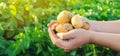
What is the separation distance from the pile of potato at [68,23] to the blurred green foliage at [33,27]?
34 centimetres

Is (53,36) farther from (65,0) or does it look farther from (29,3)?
(65,0)

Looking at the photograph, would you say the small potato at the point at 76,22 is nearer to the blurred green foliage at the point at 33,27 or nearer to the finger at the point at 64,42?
the finger at the point at 64,42

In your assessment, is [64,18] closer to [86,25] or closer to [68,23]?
[68,23]

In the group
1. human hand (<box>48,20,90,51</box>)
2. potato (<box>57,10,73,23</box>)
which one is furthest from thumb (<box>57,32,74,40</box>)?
potato (<box>57,10,73,23</box>)

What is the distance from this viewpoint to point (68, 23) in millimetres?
2701

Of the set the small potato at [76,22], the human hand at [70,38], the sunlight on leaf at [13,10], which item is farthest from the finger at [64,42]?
the sunlight on leaf at [13,10]

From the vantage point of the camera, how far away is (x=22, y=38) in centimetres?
292

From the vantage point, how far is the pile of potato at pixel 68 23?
2.64 metres

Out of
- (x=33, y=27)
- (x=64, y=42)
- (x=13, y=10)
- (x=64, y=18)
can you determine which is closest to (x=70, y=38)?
(x=64, y=42)

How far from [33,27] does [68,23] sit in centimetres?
60

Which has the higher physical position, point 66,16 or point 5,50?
point 66,16

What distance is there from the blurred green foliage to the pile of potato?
0.34 metres

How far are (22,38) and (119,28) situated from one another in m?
0.76

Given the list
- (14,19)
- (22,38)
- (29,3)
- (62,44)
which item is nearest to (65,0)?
(29,3)
